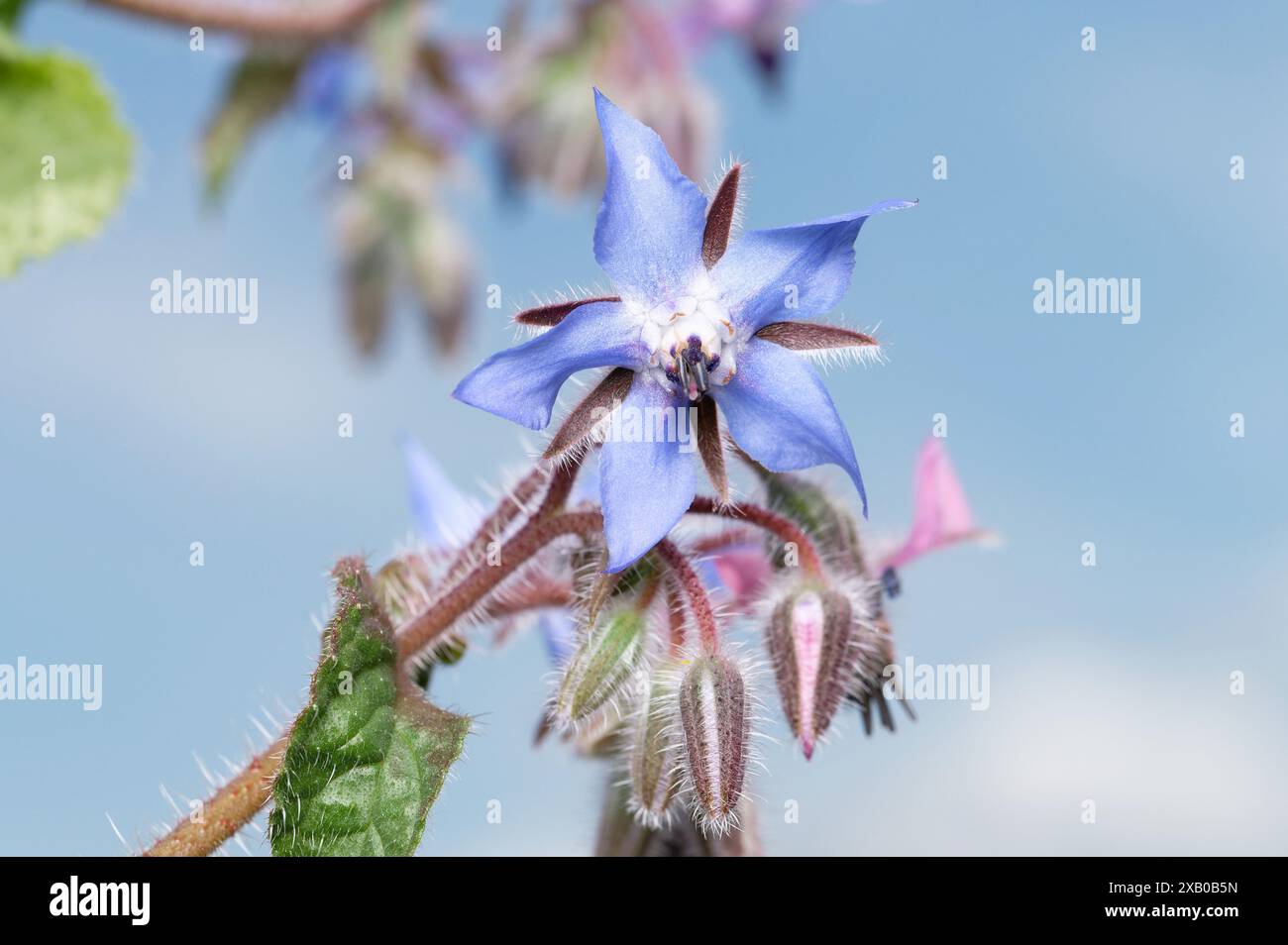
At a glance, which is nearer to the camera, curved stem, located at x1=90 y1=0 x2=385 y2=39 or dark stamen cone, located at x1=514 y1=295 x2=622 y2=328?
dark stamen cone, located at x1=514 y1=295 x2=622 y2=328

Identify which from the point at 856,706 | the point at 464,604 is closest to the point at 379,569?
the point at 464,604

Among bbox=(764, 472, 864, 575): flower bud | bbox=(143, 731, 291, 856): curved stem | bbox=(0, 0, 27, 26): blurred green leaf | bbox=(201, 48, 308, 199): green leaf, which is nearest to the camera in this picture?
bbox=(143, 731, 291, 856): curved stem

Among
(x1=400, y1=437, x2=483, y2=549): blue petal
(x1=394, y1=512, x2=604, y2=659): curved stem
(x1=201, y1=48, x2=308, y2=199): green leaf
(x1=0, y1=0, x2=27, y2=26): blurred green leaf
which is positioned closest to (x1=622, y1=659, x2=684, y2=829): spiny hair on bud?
(x1=394, y1=512, x2=604, y2=659): curved stem

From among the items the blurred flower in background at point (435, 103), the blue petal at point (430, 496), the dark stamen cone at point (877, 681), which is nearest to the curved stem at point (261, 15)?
the blurred flower in background at point (435, 103)

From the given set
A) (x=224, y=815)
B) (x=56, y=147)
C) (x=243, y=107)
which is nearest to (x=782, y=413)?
(x=224, y=815)

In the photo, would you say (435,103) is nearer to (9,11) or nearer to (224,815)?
(9,11)

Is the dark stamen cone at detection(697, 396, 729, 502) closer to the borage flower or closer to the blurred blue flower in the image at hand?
the borage flower

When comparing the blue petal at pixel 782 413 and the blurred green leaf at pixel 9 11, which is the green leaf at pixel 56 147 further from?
the blue petal at pixel 782 413
